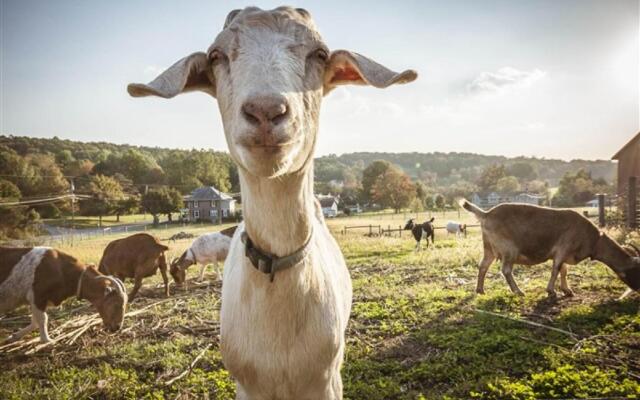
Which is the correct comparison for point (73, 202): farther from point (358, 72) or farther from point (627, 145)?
point (627, 145)

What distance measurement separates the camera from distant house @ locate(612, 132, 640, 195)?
63.8 ft

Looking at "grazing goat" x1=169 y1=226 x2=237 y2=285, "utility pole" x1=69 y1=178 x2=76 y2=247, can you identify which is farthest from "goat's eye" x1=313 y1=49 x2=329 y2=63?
"utility pole" x1=69 y1=178 x2=76 y2=247

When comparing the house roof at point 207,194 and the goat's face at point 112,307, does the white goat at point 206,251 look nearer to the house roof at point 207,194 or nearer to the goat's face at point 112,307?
the goat's face at point 112,307

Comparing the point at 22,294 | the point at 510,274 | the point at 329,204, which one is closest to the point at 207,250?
the point at 22,294

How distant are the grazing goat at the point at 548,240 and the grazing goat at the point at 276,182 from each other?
21.5 feet

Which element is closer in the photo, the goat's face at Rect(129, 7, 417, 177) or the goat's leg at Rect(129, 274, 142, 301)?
the goat's face at Rect(129, 7, 417, 177)

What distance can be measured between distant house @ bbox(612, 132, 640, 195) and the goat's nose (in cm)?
2408

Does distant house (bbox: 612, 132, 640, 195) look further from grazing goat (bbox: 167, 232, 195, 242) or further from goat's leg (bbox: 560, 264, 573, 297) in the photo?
grazing goat (bbox: 167, 232, 195, 242)

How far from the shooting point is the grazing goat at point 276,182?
150cm

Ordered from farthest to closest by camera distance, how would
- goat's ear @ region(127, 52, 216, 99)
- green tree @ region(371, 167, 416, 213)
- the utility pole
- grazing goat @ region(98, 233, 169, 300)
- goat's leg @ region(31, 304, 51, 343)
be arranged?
green tree @ region(371, 167, 416, 213)
the utility pole
grazing goat @ region(98, 233, 169, 300)
goat's leg @ region(31, 304, 51, 343)
goat's ear @ region(127, 52, 216, 99)

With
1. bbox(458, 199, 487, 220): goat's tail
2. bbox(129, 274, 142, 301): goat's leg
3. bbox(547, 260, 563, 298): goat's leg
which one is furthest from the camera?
bbox(129, 274, 142, 301): goat's leg

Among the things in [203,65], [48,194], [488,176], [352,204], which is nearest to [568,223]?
[203,65]

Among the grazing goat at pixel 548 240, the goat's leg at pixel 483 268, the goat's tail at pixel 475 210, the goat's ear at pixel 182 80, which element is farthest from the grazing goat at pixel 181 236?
the goat's ear at pixel 182 80

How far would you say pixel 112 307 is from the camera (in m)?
6.46
